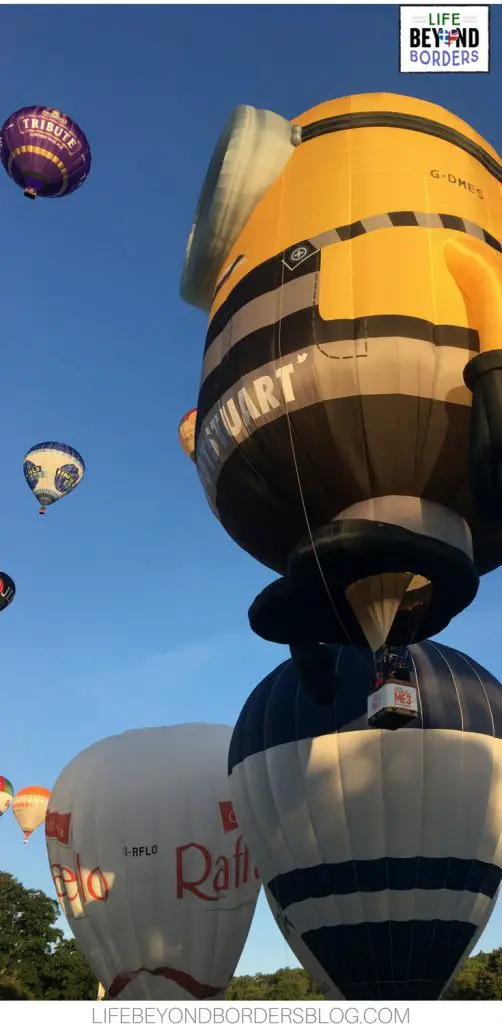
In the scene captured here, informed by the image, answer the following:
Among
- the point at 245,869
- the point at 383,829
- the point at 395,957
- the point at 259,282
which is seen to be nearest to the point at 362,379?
the point at 259,282

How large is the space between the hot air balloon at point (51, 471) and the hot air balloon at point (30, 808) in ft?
35.4

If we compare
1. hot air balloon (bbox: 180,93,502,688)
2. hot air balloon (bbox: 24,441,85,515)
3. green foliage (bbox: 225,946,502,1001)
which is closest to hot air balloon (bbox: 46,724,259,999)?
green foliage (bbox: 225,946,502,1001)

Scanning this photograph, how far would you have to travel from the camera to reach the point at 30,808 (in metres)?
26.7

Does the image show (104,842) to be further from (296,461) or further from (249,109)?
(249,109)

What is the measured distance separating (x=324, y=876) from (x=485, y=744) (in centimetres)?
264

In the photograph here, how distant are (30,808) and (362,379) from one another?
76.5 ft

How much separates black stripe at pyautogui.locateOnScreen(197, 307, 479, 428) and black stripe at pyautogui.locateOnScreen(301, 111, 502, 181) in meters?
2.18

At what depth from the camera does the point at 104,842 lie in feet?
48.8

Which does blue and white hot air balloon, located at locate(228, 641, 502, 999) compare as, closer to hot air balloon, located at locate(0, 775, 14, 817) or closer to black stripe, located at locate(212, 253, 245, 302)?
black stripe, located at locate(212, 253, 245, 302)

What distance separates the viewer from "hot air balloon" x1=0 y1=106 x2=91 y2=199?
50.7 feet

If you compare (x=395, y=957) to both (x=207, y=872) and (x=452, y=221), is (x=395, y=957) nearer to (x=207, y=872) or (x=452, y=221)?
(x=207, y=872)

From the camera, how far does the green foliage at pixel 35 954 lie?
28.4m

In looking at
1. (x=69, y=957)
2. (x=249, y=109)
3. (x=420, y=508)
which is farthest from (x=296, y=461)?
(x=69, y=957)

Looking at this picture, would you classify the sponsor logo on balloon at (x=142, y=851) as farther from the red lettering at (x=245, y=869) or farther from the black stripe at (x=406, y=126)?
the black stripe at (x=406, y=126)
